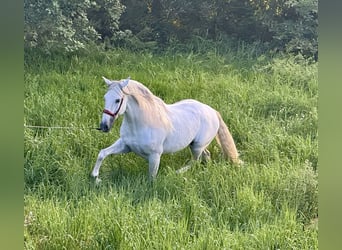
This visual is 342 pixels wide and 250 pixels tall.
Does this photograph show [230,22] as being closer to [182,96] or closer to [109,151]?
[182,96]

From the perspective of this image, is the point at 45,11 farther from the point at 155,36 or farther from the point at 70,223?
the point at 70,223

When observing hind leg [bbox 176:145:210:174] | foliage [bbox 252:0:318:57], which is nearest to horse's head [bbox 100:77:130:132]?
hind leg [bbox 176:145:210:174]

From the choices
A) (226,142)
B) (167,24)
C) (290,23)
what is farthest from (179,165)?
(290,23)

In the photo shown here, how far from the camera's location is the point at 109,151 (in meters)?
1.60

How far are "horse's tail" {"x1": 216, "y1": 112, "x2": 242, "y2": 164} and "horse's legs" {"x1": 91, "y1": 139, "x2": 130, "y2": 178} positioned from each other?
0.33 metres

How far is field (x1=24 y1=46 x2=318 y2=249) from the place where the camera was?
4.84 feet

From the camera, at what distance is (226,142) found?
1633mm

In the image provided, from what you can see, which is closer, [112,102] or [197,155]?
[112,102]

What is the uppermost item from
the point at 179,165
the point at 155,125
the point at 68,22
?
the point at 68,22

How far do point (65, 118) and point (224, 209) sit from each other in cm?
63

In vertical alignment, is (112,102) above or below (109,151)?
above

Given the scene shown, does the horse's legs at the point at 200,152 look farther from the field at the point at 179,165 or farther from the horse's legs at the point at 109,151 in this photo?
the horse's legs at the point at 109,151

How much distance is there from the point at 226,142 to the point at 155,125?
254mm

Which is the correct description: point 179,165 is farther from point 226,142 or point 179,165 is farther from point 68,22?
point 68,22
